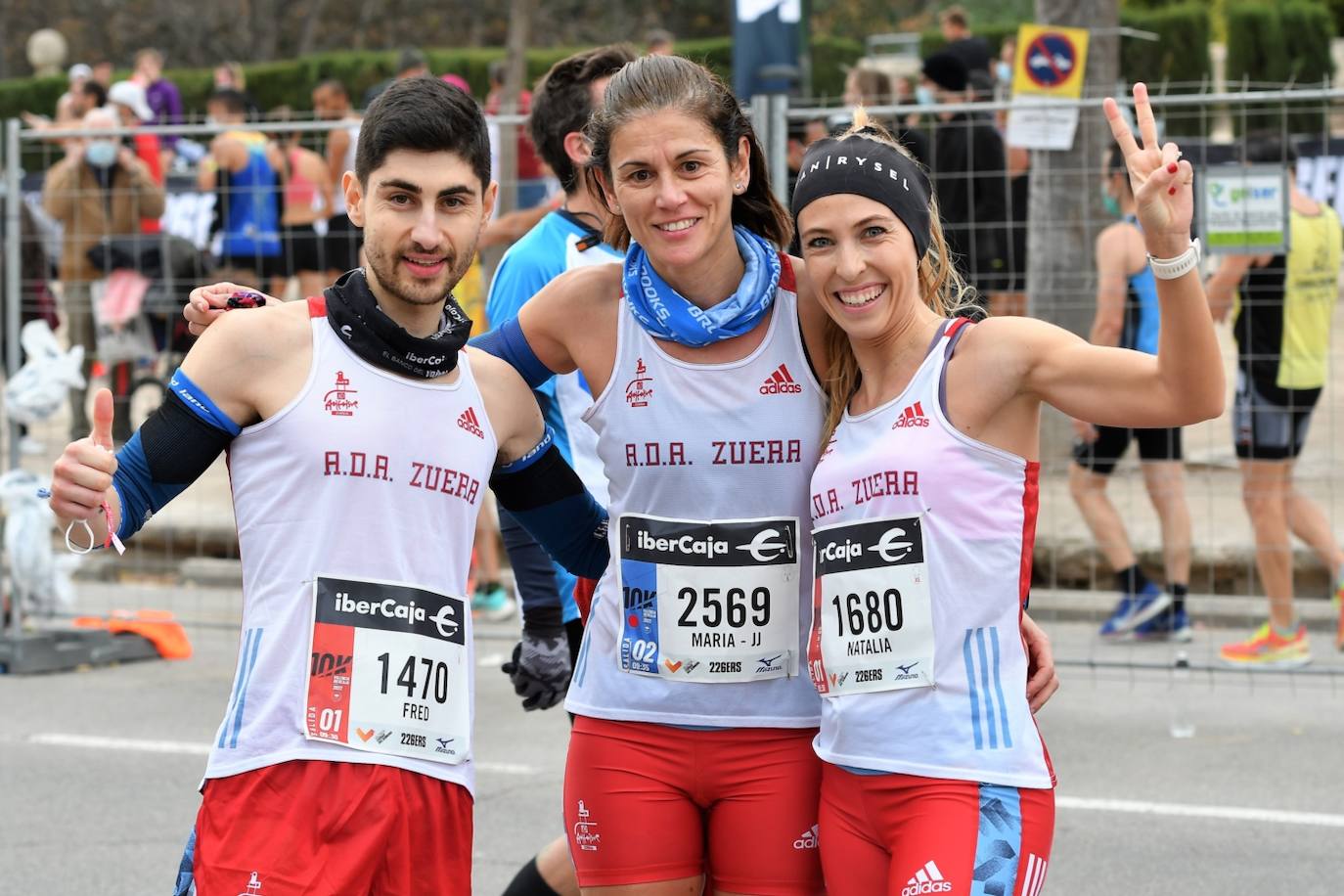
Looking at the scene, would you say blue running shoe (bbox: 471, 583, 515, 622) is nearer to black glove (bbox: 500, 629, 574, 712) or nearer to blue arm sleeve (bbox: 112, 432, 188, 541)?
black glove (bbox: 500, 629, 574, 712)

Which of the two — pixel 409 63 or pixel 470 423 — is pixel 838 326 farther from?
pixel 409 63

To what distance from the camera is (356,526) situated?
2992 millimetres

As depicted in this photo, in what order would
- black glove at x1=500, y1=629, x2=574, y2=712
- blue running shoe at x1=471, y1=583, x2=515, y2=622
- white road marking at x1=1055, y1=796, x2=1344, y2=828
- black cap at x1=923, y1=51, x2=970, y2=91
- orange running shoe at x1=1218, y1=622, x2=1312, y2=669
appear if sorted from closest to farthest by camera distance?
black glove at x1=500, y1=629, x2=574, y2=712, white road marking at x1=1055, y1=796, x2=1344, y2=828, orange running shoe at x1=1218, y1=622, x2=1312, y2=669, blue running shoe at x1=471, y1=583, x2=515, y2=622, black cap at x1=923, y1=51, x2=970, y2=91

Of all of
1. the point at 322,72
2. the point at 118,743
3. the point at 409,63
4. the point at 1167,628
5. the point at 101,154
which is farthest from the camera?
the point at 322,72

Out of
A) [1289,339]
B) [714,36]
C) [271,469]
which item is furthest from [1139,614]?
[714,36]

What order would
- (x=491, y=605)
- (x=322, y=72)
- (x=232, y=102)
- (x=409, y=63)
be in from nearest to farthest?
1. (x=491, y=605)
2. (x=409, y=63)
3. (x=232, y=102)
4. (x=322, y=72)

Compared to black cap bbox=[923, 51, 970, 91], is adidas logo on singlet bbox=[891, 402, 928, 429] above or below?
below

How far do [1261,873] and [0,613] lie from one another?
5791 millimetres

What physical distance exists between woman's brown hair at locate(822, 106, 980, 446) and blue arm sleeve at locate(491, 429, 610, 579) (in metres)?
0.50

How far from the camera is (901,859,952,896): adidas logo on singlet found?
300 cm

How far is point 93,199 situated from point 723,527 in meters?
7.53

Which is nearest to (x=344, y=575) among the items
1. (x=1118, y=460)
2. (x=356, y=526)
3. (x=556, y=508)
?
(x=356, y=526)

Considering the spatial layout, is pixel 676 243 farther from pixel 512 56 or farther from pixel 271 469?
pixel 512 56

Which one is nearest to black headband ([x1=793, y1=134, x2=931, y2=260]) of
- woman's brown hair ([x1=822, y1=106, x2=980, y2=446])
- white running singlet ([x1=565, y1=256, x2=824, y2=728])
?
woman's brown hair ([x1=822, y1=106, x2=980, y2=446])
